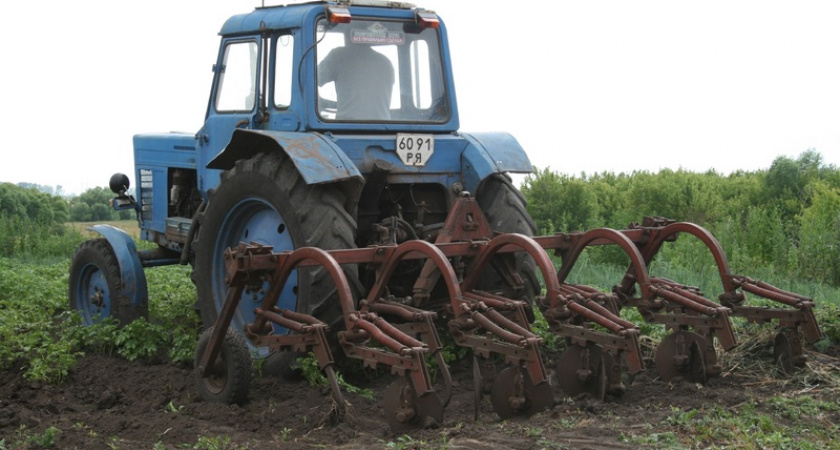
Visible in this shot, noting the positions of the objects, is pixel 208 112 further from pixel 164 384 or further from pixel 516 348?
pixel 516 348

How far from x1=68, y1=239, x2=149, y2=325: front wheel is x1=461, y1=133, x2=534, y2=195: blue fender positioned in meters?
3.03

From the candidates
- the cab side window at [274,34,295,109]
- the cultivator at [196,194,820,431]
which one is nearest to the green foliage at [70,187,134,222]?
the cab side window at [274,34,295,109]

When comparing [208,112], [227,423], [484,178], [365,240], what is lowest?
[227,423]

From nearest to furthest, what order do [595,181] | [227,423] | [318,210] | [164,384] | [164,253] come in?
[227,423], [318,210], [164,384], [164,253], [595,181]

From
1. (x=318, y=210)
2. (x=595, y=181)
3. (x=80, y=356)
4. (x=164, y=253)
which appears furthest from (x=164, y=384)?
(x=595, y=181)

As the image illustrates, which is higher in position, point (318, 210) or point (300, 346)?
point (318, 210)

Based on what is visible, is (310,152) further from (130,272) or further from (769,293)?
(769,293)

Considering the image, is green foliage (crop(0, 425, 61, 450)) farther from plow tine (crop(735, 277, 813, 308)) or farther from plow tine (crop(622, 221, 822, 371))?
Result: plow tine (crop(735, 277, 813, 308))

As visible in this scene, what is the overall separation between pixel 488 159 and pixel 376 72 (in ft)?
3.46

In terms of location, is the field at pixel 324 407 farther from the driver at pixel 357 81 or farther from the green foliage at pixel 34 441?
the driver at pixel 357 81

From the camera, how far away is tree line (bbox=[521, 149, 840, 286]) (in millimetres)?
A: 11758

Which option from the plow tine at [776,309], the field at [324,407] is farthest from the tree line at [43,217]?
the plow tine at [776,309]

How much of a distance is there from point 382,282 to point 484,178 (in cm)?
145

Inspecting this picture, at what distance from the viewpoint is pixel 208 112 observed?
8.28m
